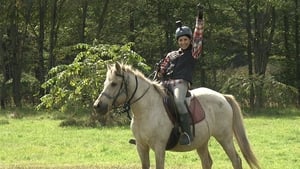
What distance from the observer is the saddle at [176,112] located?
28.1 feet

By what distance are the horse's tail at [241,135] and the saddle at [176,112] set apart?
1.09 meters

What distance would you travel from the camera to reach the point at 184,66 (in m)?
8.85

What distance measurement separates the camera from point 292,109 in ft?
103

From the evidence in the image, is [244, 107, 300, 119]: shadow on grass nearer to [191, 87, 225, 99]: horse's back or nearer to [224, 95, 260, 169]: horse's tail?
[224, 95, 260, 169]: horse's tail

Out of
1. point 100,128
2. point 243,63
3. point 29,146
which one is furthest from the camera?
point 243,63

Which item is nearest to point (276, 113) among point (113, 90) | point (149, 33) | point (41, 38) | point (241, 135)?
point (149, 33)

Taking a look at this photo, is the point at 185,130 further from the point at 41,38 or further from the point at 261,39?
the point at 41,38

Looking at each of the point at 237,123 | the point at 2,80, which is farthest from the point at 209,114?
the point at 2,80

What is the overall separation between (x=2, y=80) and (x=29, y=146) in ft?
84.4

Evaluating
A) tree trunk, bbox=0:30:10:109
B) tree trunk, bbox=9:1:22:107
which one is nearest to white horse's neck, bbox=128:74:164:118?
tree trunk, bbox=0:30:10:109

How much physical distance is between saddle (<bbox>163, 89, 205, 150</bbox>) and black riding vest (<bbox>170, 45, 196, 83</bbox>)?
305 millimetres

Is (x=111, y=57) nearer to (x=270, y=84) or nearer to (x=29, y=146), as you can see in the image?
(x=29, y=146)

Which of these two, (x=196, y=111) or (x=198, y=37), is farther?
(x=196, y=111)

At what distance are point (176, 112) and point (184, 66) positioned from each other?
0.79m
